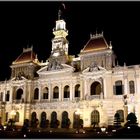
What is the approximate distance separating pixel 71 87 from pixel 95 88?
411 cm

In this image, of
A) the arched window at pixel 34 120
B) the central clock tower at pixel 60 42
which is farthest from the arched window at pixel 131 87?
the arched window at pixel 34 120

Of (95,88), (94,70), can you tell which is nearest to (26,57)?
(94,70)

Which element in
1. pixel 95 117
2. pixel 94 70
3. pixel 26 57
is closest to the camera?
pixel 95 117

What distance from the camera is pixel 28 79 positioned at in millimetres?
45188

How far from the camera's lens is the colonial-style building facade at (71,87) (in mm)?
36188

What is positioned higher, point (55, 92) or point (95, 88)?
point (95, 88)

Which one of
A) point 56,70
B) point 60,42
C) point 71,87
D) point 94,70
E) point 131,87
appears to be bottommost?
point 131,87

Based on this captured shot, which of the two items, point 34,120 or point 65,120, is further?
point 34,120

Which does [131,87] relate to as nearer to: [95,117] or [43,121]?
[95,117]

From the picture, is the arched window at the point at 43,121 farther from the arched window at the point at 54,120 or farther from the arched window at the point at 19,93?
the arched window at the point at 19,93

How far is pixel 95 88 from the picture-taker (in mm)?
39750

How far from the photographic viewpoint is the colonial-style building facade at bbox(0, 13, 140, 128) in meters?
36.2

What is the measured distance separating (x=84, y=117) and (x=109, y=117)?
4095 mm

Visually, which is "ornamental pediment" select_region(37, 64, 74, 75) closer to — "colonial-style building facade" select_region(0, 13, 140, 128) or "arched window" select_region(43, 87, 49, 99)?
"colonial-style building facade" select_region(0, 13, 140, 128)
